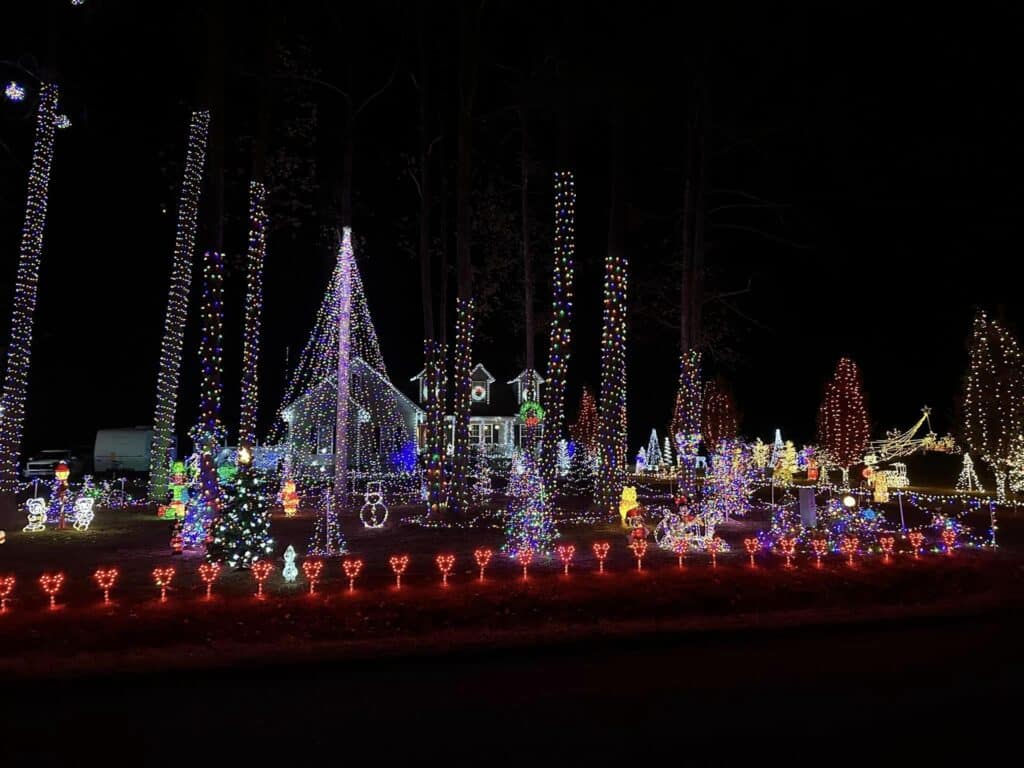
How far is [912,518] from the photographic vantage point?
17016mm

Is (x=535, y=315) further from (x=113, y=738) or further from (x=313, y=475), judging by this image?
(x=113, y=738)

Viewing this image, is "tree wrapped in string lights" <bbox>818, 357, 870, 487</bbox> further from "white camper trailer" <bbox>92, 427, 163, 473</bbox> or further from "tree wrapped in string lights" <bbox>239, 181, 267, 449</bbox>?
"white camper trailer" <bbox>92, 427, 163, 473</bbox>

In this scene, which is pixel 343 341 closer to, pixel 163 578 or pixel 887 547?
pixel 163 578

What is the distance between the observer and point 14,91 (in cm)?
1573

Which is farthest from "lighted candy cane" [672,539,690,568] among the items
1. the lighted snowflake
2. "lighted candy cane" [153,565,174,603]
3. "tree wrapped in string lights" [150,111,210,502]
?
the lighted snowflake

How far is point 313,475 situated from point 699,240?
17.2 metres

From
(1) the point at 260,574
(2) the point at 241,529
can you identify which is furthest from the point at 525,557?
(2) the point at 241,529

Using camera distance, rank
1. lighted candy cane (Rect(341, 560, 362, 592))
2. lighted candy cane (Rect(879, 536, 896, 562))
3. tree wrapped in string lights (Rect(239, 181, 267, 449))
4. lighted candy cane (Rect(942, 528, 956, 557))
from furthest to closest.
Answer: tree wrapped in string lights (Rect(239, 181, 267, 449)) < lighted candy cane (Rect(942, 528, 956, 557)) < lighted candy cane (Rect(879, 536, 896, 562)) < lighted candy cane (Rect(341, 560, 362, 592))

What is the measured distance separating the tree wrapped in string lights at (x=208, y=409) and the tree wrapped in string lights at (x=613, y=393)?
761 cm

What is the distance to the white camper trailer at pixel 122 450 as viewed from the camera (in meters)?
41.2

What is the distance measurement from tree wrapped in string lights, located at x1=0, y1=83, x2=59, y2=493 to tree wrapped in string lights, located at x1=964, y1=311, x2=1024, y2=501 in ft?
82.6

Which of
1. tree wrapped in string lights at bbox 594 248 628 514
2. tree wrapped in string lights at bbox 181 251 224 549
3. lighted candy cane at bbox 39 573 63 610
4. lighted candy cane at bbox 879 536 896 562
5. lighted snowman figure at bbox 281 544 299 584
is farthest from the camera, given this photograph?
tree wrapped in string lights at bbox 594 248 628 514

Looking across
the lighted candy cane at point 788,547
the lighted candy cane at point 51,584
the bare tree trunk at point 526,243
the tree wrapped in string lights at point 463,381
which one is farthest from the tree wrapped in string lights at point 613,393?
the lighted candy cane at point 51,584

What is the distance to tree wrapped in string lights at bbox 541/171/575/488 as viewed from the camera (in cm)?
1602
